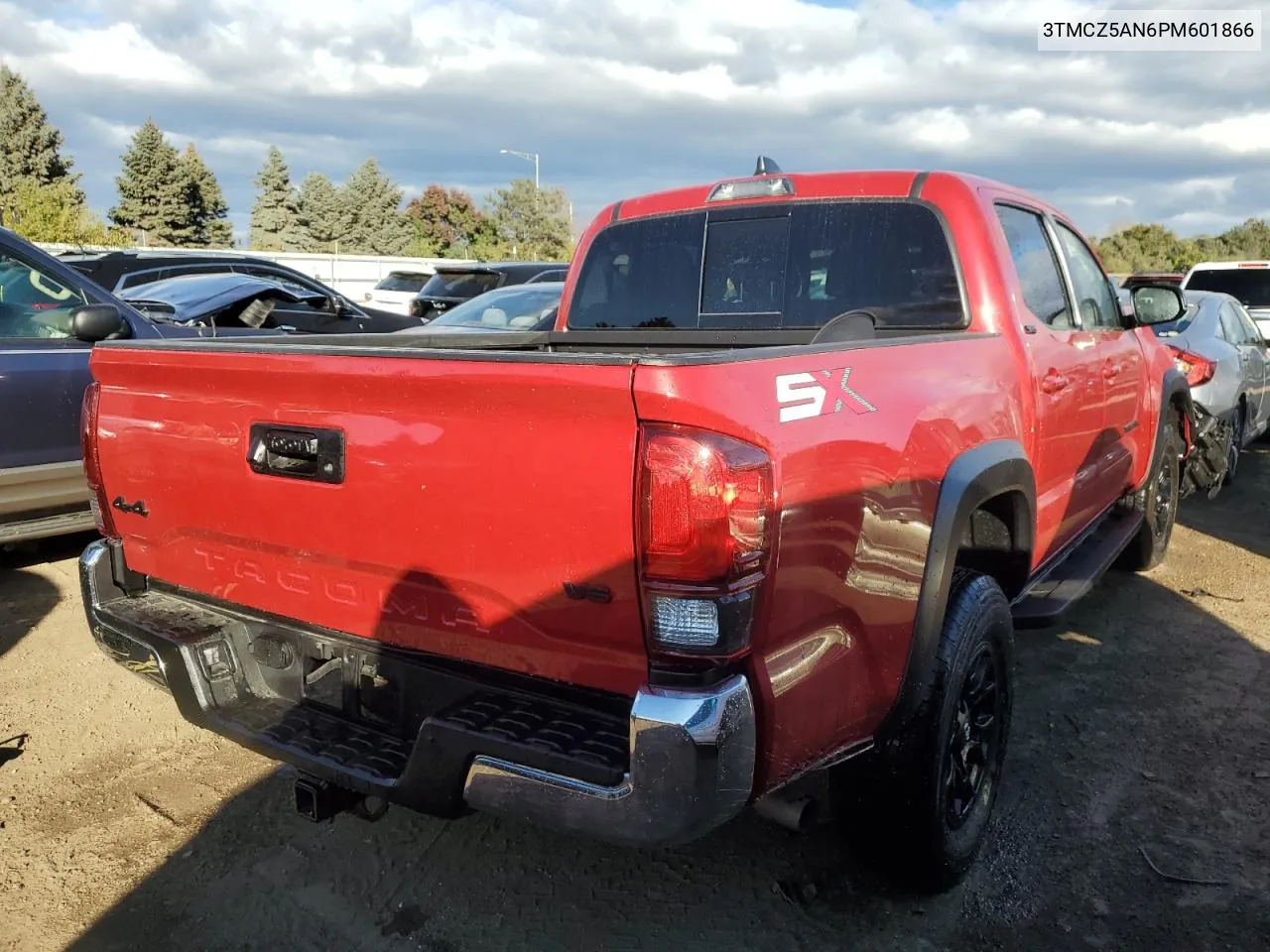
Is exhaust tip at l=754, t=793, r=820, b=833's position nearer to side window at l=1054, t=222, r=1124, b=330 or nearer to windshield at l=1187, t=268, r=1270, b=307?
side window at l=1054, t=222, r=1124, b=330

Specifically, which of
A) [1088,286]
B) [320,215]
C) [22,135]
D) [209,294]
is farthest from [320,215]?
[1088,286]

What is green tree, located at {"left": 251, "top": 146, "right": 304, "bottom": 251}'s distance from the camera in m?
67.9

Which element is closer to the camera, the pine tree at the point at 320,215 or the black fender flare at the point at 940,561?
the black fender flare at the point at 940,561

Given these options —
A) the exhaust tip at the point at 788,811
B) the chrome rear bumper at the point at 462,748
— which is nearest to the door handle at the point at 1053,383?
the exhaust tip at the point at 788,811

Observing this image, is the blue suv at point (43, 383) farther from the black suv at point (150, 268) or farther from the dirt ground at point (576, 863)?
the black suv at point (150, 268)

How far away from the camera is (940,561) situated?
105 inches

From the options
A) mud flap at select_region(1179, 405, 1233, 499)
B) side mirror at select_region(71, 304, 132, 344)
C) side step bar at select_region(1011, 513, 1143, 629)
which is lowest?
mud flap at select_region(1179, 405, 1233, 499)

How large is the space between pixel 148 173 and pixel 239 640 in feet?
207

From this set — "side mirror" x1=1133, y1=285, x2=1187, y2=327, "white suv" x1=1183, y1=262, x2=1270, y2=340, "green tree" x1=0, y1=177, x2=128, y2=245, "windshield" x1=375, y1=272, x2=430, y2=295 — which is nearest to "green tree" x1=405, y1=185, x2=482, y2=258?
"green tree" x1=0, y1=177, x2=128, y2=245

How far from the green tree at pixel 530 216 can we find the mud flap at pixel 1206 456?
5903 centimetres

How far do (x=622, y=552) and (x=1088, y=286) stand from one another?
3.37 meters

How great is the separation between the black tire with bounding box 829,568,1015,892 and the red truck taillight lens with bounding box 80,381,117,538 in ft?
7.32

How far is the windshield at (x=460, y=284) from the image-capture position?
1407cm

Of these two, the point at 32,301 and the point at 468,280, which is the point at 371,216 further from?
the point at 32,301
